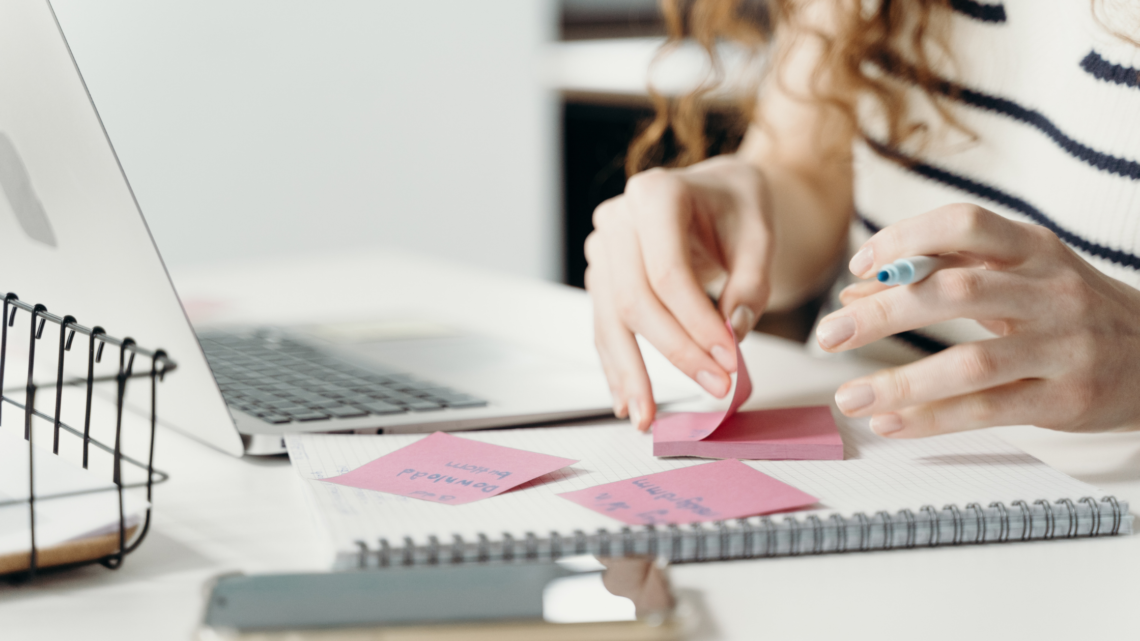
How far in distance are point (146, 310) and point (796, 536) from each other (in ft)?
1.05

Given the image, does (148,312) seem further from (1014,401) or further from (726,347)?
(1014,401)

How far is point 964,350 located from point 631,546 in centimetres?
21

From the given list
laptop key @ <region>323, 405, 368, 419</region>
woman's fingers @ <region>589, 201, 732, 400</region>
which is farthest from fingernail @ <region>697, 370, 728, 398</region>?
laptop key @ <region>323, 405, 368, 419</region>

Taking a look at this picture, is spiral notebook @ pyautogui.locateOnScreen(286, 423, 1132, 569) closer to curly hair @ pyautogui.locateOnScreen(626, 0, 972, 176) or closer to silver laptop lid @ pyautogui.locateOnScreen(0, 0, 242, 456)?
silver laptop lid @ pyautogui.locateOnScreen(0, 0, 242, 456)

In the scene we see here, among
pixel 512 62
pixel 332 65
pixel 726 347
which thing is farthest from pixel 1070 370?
pixel 512 62

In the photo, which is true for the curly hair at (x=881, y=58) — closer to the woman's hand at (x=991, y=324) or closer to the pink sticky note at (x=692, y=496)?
the woman's hand at (x=991, y=324)

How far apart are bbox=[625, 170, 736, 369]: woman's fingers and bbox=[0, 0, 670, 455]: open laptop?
8cm

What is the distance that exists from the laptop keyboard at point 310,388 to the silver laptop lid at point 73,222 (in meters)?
0.05

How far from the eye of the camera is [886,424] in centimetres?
48

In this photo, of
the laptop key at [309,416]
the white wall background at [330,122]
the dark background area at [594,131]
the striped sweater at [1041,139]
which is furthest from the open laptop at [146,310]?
the white wall background at [330,122]

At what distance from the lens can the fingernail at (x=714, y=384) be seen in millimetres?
574

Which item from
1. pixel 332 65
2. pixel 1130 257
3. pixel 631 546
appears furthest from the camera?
pixel 332 65

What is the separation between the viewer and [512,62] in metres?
2.89

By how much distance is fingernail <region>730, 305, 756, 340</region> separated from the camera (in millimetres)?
623
